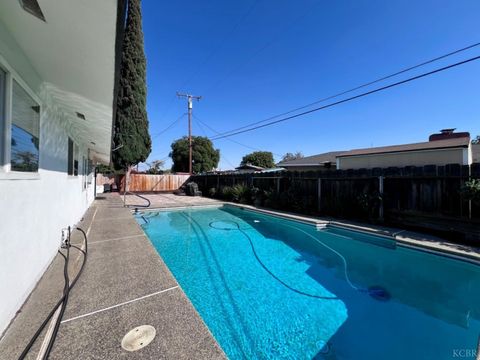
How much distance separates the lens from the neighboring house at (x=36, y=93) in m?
1.53

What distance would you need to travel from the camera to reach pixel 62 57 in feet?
7.06

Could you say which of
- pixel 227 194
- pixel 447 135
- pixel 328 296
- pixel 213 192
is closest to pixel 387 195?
pixel 328 296

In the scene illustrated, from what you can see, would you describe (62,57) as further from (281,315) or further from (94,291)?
(281,315)

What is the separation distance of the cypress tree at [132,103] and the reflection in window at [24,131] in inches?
598

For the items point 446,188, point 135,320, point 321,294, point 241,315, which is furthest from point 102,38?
point 446,188

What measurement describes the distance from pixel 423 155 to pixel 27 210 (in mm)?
13751

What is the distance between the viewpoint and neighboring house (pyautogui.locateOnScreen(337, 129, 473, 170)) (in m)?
9.33

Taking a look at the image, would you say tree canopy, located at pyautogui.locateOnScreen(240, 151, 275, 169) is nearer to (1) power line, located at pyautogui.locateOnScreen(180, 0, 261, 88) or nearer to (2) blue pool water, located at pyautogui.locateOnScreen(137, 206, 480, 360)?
(1) power line, located at pyautogui.locateOnScreen(180, 0, 261, 88)

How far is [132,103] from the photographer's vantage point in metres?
17.1

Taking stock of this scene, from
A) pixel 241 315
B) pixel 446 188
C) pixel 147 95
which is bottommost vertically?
pixel 241 315

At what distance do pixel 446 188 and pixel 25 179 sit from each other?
28.1 ft

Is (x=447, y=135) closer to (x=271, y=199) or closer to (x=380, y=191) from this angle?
(x=380, y=191)

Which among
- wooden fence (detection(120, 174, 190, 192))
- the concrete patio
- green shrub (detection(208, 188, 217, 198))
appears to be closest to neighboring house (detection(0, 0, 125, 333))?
the concrete patio

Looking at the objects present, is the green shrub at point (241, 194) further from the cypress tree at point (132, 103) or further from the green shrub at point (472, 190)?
the cypress tree at point (132, 103)
